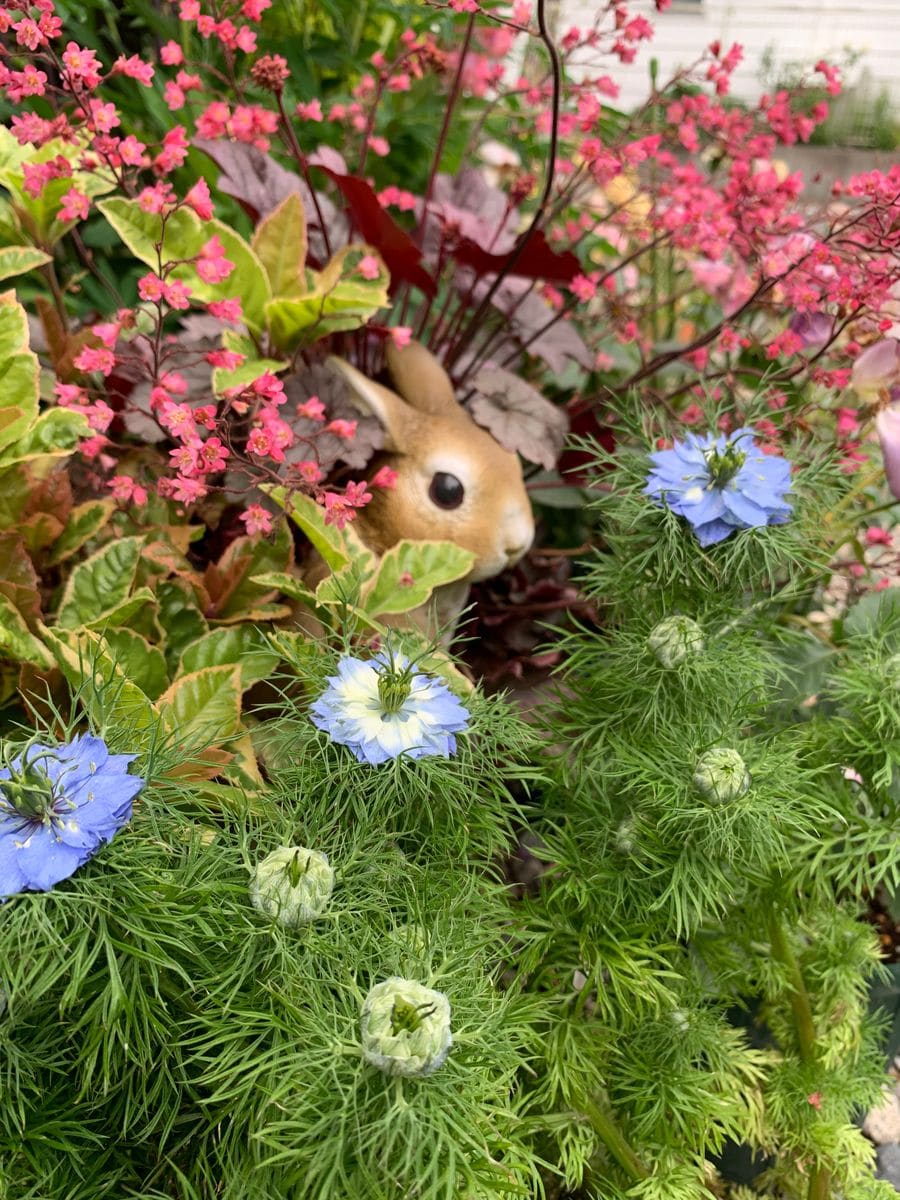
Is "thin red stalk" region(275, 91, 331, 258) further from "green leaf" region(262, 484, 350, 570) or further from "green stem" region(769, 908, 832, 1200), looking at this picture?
"green stem" region(769, 908, 832, 1200)

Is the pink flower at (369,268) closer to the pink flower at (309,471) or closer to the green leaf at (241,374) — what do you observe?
the green leaf at (241,374)

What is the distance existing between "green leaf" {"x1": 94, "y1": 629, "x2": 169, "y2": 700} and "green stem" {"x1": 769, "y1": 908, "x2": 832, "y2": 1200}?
58 centimetres

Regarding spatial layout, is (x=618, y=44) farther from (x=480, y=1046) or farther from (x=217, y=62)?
(x=480, y=1046)

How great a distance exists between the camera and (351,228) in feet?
3.83

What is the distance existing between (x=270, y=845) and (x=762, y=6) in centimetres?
624

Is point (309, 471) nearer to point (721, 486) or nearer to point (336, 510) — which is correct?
point (336, 510)

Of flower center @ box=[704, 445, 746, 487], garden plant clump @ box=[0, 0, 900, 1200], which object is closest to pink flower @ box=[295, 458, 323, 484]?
garden plant clump @ box=[0, 0, 900, 1200]

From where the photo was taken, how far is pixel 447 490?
101 cm

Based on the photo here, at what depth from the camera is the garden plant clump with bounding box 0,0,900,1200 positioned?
1.75 ft

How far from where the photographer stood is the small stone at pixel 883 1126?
1123mm

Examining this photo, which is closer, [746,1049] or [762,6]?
[746,1049]

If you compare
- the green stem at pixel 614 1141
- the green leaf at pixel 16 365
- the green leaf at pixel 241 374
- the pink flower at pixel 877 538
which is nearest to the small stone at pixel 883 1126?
the green stem at pixel 614 1141

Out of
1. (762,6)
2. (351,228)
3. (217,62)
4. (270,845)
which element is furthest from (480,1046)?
(762,6)

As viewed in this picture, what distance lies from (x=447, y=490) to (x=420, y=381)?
0.54 ft
